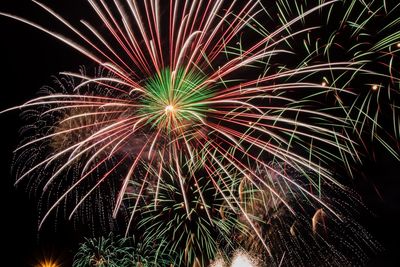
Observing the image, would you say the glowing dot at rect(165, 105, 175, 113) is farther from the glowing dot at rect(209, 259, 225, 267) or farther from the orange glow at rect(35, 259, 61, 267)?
the orange glow at rect(35, 259, 61, 267)

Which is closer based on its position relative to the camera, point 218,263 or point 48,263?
point 218,263

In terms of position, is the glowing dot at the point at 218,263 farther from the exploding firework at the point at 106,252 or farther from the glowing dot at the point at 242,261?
the exploding firework at the point at 106,252

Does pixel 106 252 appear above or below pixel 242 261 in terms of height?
above

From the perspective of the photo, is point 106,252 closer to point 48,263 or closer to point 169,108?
point 48,263

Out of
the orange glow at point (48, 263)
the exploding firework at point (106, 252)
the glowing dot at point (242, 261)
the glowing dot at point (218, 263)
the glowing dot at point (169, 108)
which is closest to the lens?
the glowing dot at point (169, 108)

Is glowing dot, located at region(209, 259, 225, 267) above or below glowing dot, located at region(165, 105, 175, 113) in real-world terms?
below

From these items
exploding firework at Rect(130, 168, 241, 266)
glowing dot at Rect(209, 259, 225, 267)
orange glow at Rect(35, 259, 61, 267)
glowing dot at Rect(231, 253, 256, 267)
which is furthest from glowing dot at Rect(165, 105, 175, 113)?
orange glow at Rect(35, 259, 61, 267)

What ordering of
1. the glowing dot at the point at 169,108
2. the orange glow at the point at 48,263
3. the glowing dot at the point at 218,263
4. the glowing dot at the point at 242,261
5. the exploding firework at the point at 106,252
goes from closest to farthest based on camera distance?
the glowing dot at the point at 169,108, the glowing dot at the point at 242,261, the glowing dot at the point at 218,263, the exploding firework at the point at 106,252, the orange glow at the point at 48,263

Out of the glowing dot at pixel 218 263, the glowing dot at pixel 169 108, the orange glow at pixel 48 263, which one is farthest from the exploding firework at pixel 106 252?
the glowing dot at pixel 169 108

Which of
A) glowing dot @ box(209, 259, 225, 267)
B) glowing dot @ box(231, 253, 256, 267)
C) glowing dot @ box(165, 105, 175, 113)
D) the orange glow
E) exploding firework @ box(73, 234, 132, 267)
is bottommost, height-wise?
glowing dot @ box(231, 253, 256, 267)

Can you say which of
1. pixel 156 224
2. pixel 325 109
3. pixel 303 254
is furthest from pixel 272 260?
pixel 325 109

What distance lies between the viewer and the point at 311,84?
8.80 metres

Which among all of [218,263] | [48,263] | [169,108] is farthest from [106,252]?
[169,108]

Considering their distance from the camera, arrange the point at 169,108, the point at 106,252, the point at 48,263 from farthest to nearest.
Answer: the point at 48,263 < the point at 106,252 < the point at 169,108
